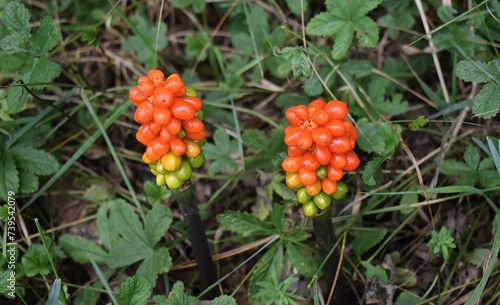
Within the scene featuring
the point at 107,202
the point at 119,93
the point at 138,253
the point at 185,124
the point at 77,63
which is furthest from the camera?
the point at 77,63

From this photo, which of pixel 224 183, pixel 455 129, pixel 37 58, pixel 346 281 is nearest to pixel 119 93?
pixel 37 58

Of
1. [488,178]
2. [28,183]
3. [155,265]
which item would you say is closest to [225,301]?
[155,265]

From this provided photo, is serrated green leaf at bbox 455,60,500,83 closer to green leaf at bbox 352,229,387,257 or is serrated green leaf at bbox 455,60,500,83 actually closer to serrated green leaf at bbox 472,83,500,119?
serrated green leaf at bbox 472,83,500,119

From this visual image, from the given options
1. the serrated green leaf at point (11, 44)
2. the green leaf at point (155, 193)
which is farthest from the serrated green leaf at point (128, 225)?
the serrated green leaf at point (11, 44)

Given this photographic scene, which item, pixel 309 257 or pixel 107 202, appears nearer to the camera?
pixel 309 257

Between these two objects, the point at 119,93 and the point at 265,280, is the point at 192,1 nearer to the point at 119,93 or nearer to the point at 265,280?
the point at 119,93

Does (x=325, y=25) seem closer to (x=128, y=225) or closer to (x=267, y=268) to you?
(x=267, y=268)

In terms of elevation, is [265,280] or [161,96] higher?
[161,96]
